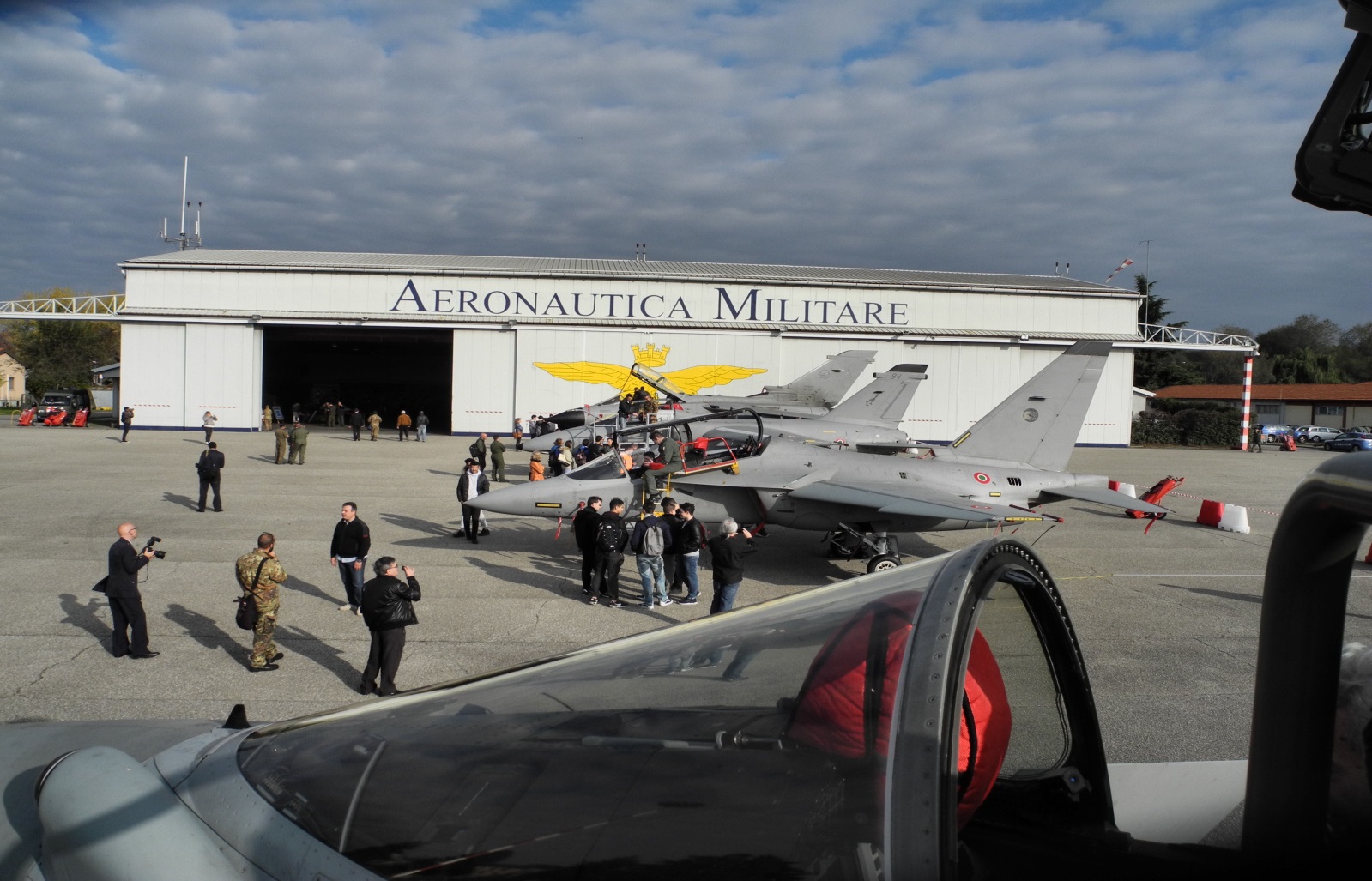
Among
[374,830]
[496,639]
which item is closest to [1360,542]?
[374,830]

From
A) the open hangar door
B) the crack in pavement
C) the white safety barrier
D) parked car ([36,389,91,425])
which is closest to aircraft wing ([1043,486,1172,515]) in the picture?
the white safety barrier

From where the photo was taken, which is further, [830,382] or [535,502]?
[830,382]

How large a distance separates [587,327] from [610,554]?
32176 mm

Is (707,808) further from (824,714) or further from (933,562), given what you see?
(933,562)

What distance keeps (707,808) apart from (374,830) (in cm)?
76

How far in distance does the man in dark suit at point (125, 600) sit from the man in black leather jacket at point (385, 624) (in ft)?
8.40

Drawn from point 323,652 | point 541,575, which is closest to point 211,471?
point 541,575

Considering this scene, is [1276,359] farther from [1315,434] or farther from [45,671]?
[45,671]

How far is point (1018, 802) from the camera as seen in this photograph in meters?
2.52

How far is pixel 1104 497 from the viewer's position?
41.6 feet

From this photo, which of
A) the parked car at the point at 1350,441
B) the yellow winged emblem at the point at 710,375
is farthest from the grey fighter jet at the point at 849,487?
the parked car at the point at 1350,441

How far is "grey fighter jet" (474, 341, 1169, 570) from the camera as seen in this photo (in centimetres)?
1258

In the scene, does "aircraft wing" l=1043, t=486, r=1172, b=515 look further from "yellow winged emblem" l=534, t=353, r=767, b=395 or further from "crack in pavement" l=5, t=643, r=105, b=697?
"yellow winged emblem" l=534, t=353, r=767, b=395

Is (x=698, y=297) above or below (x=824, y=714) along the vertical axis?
above
